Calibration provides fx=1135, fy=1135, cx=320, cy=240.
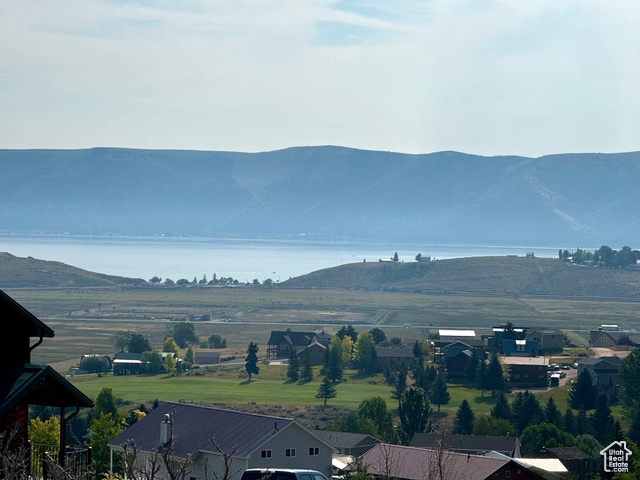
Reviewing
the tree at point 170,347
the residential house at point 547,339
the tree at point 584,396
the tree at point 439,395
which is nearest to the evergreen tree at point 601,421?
the tree at point 584,396

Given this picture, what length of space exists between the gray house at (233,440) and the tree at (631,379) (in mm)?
42740

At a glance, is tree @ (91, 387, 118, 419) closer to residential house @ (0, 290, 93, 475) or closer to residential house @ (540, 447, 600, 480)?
residential house @ (540, 447, 600, 480)

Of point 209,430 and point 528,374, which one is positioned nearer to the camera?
point 209,430

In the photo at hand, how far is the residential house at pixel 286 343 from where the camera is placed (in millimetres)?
115875

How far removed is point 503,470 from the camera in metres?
39.4

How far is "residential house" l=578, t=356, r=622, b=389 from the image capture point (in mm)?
88000

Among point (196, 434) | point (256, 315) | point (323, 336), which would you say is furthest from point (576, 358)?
point (256, 315)

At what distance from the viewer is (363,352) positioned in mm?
106688

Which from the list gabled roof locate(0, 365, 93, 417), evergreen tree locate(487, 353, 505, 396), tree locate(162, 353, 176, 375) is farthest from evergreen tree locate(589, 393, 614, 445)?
gabled roof locate(0, 365, 93, 417)

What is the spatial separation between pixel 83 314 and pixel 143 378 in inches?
3220

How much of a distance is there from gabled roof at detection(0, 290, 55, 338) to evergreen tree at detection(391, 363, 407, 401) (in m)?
69.4

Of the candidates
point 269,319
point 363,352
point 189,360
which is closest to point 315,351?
point 363,352

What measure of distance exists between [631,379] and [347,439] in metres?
30.1

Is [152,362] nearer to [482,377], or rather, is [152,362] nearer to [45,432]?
[482,377]
